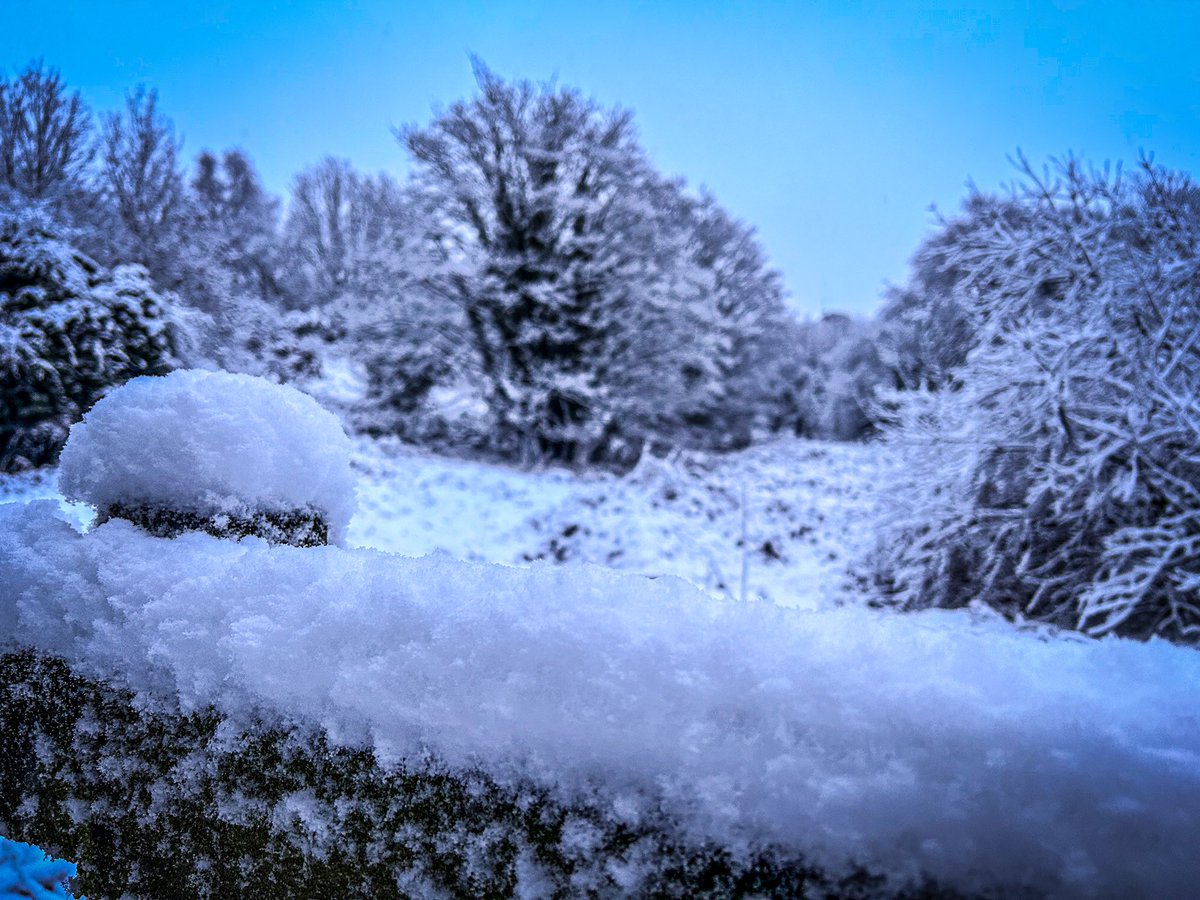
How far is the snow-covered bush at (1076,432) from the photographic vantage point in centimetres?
383

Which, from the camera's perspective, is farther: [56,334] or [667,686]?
[56,334]

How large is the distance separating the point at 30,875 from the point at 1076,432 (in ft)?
17.9

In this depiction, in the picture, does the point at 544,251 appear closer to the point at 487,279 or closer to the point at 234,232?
the point at 487,279

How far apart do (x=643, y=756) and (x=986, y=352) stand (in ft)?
17.0

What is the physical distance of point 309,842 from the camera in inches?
36.6

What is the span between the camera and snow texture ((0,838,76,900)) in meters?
0.84

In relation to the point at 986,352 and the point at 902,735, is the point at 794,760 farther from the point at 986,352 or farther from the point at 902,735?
the point at 986,352

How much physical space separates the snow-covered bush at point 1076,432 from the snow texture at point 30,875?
14.9 ft

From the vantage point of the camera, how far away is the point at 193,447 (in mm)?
1396

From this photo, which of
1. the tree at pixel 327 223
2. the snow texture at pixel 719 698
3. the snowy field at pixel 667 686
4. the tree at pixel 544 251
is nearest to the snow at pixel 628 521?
the tree at pixel 544 251

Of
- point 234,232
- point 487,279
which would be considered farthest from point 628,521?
point 234,232

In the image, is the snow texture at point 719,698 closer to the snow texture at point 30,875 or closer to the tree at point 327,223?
the snow texture at point 30,875

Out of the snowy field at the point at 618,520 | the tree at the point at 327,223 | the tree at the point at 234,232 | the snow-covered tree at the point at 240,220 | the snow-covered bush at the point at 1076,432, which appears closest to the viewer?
the snow-covered bush at the point at 1076,432

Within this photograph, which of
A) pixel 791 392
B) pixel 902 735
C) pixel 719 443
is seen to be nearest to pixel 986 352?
pixel 902 735
